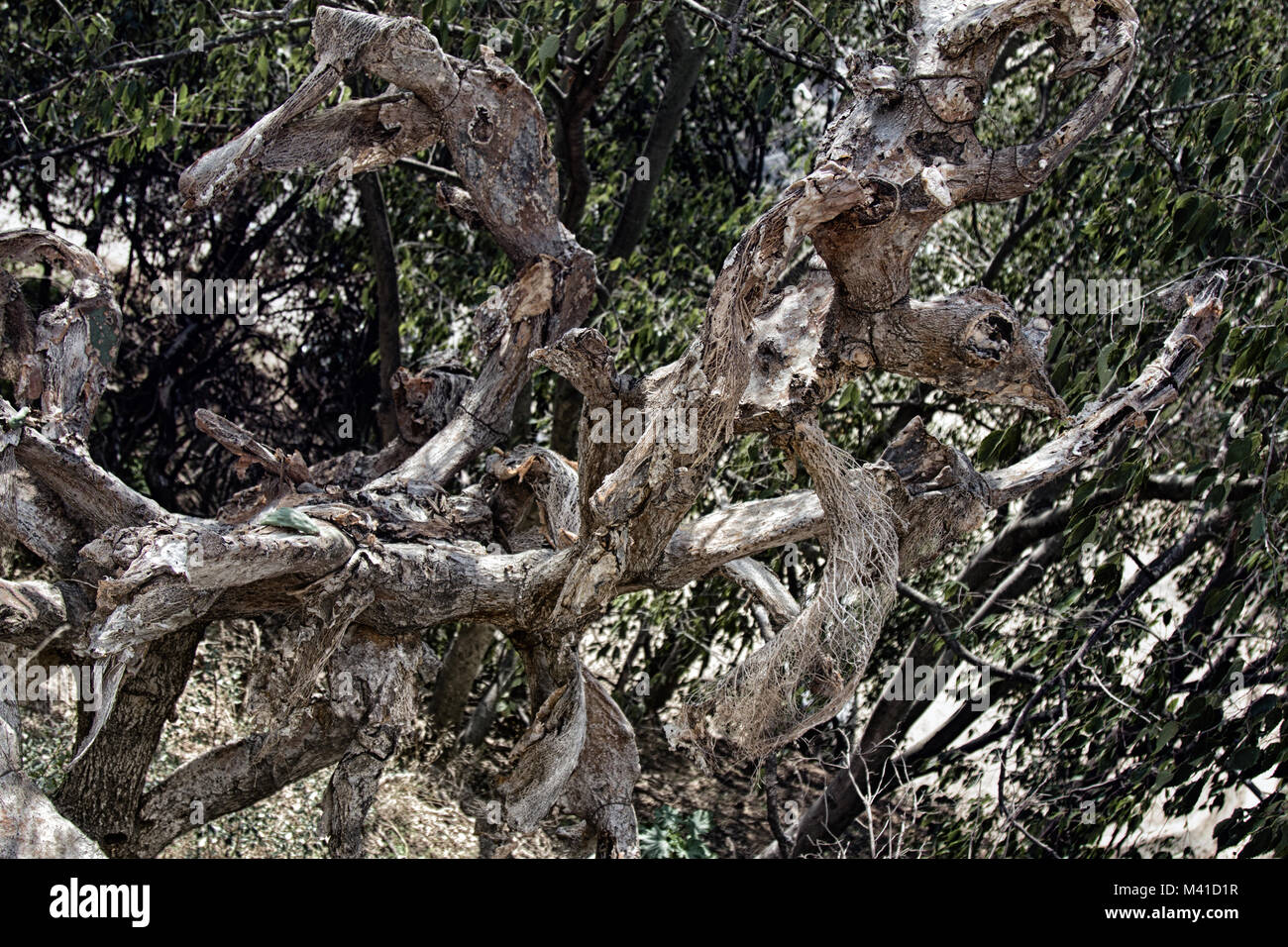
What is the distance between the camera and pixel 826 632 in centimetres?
308

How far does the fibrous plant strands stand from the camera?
307 cm

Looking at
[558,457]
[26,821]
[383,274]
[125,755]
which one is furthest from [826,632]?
[383,274]

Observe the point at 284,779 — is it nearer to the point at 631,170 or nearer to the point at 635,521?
the point at 635,521

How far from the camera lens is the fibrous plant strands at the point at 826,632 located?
10.1ft

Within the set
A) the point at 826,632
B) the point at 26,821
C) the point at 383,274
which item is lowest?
the point at 26,821

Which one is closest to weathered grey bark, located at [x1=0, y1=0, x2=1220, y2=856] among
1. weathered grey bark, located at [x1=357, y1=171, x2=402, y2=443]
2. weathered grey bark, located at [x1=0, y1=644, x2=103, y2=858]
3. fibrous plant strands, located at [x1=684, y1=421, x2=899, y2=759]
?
fibrous plant strands, located at [x1=684, y1=421, x2=899, y2=759]

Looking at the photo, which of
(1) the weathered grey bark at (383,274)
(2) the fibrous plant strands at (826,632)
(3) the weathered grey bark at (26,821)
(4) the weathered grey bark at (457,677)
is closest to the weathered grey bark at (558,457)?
(2) the fibrous plant strands at (826,632)

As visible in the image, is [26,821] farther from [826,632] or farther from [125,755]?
[826,632]

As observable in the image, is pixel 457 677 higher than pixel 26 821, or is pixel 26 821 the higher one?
pixel 26 821

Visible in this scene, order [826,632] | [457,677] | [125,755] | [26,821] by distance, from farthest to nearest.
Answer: [457,677]
[125,755]
[826,632]
[26,821]

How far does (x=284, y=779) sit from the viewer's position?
3.74m

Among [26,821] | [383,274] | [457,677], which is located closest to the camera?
[26,821]

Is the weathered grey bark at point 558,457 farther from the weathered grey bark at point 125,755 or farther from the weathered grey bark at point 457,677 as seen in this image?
the weathered grey bark at point 457,677

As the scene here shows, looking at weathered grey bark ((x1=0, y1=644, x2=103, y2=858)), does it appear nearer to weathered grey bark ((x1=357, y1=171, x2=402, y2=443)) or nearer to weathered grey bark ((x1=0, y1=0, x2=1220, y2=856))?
weathered grey bark ((x1=0, y1=0, x2=1220, y2=856))
